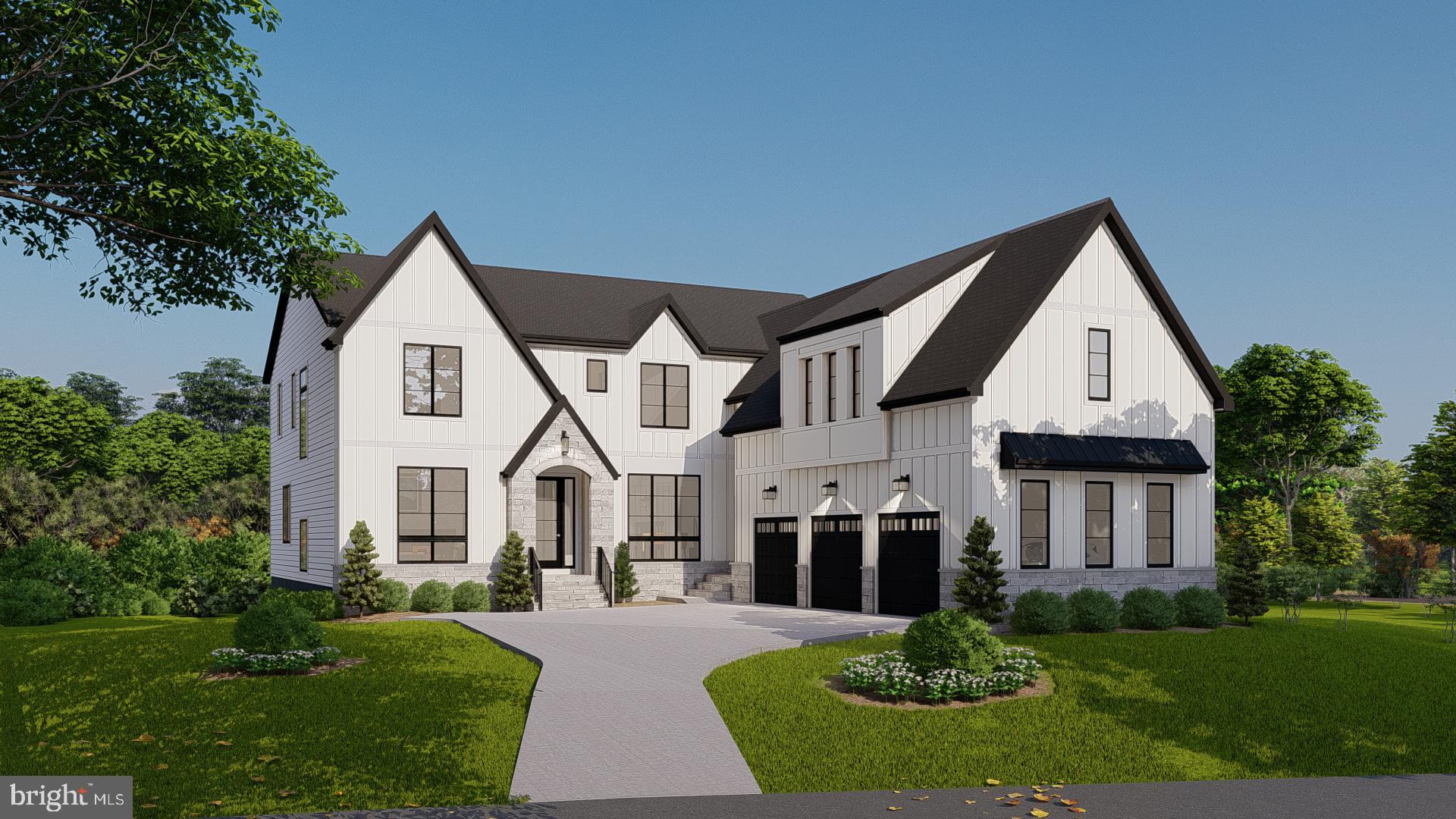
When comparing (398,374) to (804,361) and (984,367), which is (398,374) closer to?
(804,361)

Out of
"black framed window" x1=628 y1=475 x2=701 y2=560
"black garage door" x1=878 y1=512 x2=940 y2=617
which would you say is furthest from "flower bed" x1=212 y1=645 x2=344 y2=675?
"black framed window" x1=628 y1=475 x2=701 y2=560

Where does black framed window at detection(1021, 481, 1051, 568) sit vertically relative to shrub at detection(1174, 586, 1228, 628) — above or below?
above

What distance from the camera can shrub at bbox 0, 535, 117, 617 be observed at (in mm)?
29172

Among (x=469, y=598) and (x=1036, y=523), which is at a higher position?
(x=1036, y=523)

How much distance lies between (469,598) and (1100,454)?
13968mm

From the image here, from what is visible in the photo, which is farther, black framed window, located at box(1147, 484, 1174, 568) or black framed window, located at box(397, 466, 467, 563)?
black framed window, located at box(397, 466, 467, 563)

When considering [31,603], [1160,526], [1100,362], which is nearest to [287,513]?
[31,603]

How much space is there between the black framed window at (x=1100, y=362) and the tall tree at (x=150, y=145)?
14960 mm

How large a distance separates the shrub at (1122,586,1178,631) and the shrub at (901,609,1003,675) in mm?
8020

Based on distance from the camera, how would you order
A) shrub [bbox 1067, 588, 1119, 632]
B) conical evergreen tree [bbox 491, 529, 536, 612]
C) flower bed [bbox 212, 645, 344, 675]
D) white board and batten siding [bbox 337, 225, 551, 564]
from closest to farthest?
flower bed [bbox 212, 645, 344, 675], shrub [bbox 1067, 588, 1119, 632], conical evergreen tree [bbox 491, 529, 536, 612], white board and batten siding [bbox 337, 225, 551, 564]

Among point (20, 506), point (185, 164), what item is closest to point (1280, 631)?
point (185, 164)

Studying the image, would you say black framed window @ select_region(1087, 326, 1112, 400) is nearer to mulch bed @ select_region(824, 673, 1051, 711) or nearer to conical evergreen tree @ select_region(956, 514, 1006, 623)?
conical evergreen tree @ select_region(956, 514, 1006, 623)

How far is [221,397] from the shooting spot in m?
90.5

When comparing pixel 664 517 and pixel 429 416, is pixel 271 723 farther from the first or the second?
pixel 664 517
